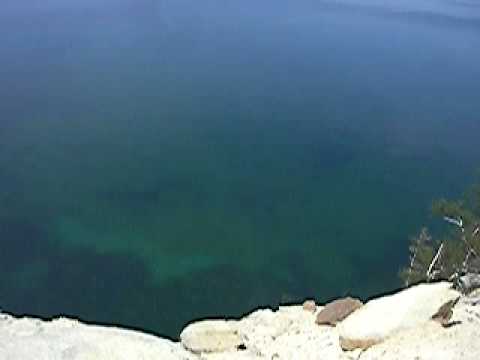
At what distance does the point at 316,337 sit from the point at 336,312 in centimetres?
51

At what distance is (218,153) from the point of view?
21.4 meters

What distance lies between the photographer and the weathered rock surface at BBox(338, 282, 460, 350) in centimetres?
656

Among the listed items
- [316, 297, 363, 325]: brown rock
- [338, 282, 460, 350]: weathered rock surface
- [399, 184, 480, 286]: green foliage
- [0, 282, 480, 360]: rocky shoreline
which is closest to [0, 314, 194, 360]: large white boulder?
[0, 282, 480, 360]: rocky shoreline

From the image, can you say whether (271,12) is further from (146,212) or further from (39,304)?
(39,304)

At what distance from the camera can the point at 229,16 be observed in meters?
34.0

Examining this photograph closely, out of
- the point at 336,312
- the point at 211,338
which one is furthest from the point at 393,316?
the point at 211,338

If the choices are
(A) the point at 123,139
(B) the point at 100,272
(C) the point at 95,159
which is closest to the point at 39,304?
(B) the point at 100,272

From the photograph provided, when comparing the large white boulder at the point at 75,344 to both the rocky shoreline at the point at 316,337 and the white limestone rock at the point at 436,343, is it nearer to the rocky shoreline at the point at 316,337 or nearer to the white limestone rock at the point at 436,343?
the rocky shoreline at the point at 316,337

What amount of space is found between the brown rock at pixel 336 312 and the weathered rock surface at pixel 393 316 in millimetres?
478

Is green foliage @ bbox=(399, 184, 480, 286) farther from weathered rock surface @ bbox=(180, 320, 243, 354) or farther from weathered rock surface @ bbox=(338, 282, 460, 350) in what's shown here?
weathered rock surface @ bbox=(180, 320, 243, 354)

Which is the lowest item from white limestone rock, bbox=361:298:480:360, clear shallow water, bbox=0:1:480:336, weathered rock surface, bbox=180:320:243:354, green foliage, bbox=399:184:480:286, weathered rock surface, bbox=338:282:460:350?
white limestone rock, bbox=361:298:480:360

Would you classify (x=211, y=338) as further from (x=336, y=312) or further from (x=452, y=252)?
(x=452, y=252)

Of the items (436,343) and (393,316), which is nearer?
(436,343)

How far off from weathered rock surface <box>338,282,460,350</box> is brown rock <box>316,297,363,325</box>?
18.8 inches
